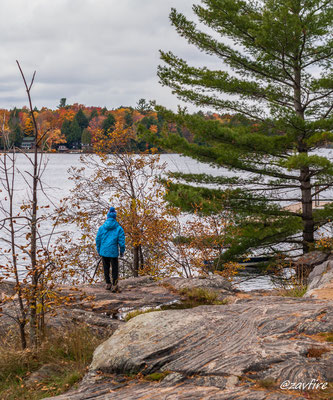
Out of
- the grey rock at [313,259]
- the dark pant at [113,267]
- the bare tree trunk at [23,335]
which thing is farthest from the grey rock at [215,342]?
the grey rock at [313,259]

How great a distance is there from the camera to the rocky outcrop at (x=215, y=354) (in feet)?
13.0

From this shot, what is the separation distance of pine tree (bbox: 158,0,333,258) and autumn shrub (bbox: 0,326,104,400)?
957cm

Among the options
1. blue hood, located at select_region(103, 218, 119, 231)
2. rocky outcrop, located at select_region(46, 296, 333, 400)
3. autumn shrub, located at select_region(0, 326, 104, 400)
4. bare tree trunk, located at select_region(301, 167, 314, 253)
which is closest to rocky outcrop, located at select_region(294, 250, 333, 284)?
bare tree trunk, located at select_region(301, 167, 314, 253)

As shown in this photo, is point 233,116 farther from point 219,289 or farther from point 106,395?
point 106,395

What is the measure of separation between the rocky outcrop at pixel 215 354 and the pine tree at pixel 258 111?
1002 cm

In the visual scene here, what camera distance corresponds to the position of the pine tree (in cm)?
1535

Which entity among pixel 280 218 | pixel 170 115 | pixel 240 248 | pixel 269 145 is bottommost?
pixel 240 248

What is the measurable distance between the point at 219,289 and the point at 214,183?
9181 mm

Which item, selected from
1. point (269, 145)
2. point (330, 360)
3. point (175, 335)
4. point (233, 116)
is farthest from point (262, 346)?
point (233, 116)

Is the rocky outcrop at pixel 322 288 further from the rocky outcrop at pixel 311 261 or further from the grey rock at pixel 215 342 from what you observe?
the rocky outcrop at pixel 311 261

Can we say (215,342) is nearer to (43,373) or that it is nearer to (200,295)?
(43,373)

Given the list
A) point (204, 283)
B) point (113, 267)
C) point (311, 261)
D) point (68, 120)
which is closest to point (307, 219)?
point (311, 261)

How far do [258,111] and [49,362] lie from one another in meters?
13.8

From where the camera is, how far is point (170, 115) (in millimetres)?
16859
